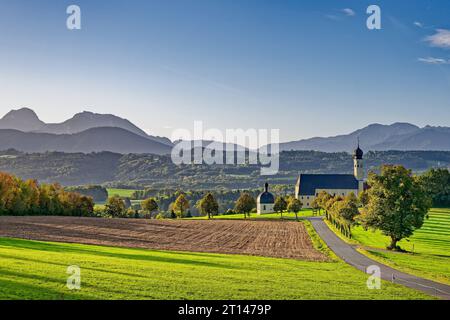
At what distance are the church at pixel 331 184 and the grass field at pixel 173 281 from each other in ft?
476

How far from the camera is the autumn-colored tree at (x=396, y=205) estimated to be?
58.2 metres

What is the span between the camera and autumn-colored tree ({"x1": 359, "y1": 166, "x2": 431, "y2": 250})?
58250 millimetres

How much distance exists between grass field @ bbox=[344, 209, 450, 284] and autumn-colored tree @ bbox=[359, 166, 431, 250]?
3.19 metres

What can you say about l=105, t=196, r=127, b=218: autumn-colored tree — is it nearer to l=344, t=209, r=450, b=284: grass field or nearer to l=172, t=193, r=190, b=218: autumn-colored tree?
l=172, t=193, r=190, b=218: autumn-colored tree

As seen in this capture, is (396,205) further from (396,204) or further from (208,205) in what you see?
(208,205)

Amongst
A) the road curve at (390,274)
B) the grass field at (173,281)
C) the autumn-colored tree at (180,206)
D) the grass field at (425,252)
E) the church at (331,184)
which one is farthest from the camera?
the church at (331,184)

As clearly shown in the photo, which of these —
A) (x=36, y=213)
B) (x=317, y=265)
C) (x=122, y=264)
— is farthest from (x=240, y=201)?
(x=122, y=264)

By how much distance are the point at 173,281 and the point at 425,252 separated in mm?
42539

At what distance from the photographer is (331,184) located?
18350cm

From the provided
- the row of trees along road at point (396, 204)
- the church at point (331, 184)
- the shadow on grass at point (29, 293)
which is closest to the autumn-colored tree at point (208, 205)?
the church at point (331, 184)

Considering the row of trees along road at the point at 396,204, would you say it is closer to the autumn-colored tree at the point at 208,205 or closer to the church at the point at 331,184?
the autumn-colored tree at the point at 208,205

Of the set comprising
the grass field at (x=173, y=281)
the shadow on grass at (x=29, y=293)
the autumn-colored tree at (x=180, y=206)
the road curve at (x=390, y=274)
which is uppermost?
the shadow on grass at (x=29, y=293)

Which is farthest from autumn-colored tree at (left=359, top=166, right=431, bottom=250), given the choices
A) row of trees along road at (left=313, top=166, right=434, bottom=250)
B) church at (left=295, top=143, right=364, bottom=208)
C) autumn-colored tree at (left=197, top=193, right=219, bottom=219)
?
church at (left=295, top=143, right=364, bottom=208)
